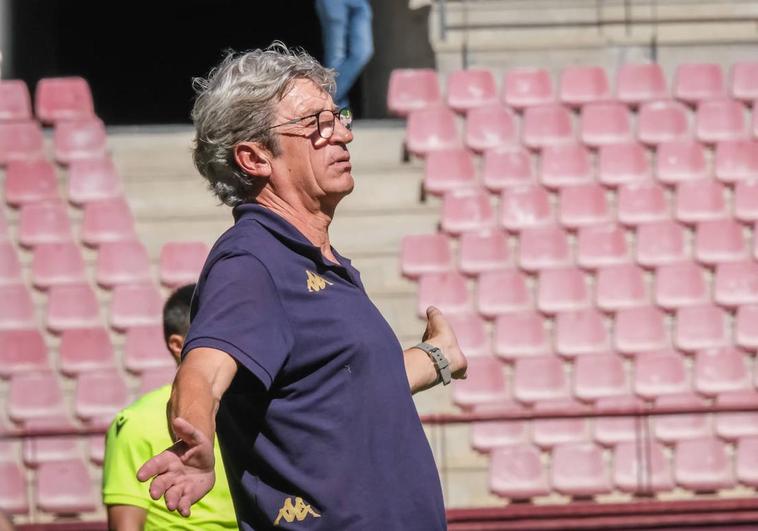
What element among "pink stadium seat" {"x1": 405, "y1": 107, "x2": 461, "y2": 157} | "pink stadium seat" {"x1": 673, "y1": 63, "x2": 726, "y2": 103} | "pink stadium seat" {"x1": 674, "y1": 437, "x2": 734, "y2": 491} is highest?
"pink stadium seat" {"x1": 673, "y1": 63, "x2": 726, "y2": 103}

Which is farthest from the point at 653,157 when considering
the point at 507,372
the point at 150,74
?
the point at 150,74

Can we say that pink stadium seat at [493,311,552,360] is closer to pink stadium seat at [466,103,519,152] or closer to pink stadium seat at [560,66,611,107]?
pink stadium seat at [466,103,519,152]

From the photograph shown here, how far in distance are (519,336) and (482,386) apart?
13.0 inches

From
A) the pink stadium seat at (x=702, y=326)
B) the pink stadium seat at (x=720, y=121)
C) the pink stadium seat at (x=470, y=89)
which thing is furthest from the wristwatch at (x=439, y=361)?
the pink stadium seat at (x=720, y=121)

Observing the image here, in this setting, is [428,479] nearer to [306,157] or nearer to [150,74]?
[306,157]

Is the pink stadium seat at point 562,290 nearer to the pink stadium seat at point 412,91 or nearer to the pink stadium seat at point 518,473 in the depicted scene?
the pink stadium seat at point 518,473

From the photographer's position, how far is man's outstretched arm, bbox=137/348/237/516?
157cm

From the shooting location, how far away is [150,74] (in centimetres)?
1013

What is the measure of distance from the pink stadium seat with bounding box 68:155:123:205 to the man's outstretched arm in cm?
568

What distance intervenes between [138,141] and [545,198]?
7.39ft

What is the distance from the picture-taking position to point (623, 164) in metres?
7.14

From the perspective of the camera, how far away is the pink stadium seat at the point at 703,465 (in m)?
6.43

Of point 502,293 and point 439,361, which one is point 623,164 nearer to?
point 502,293

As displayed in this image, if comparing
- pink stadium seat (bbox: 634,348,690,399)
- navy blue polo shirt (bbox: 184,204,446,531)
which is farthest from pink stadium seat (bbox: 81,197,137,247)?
navy blue polo shirt (bbox: 184,204,446,531)
